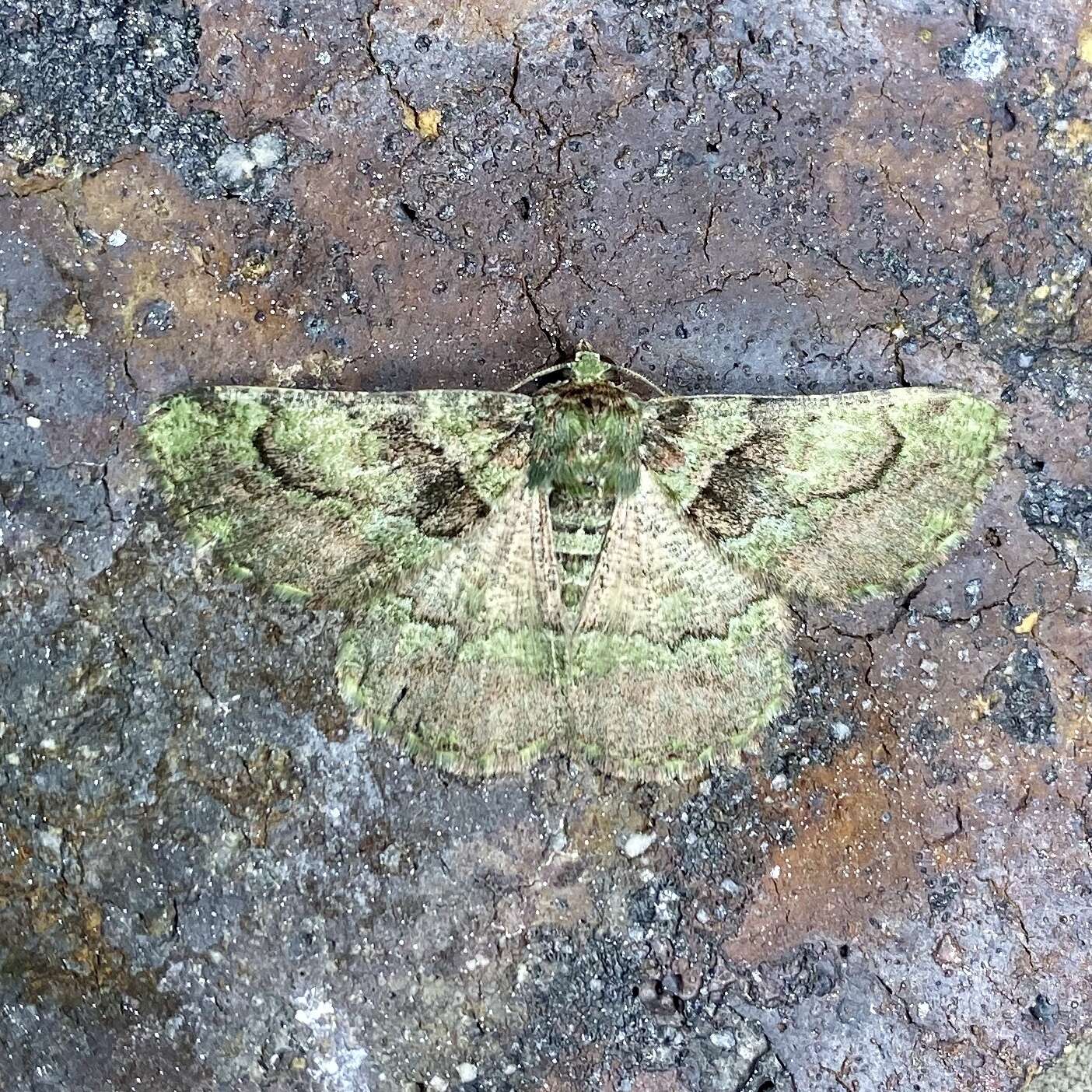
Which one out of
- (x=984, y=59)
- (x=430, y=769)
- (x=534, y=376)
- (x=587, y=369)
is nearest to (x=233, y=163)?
(x=534, y=376)

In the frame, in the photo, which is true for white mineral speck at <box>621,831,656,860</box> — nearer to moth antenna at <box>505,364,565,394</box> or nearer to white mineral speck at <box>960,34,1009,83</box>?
→ moth antenna at <box>505,364,565,394</box>

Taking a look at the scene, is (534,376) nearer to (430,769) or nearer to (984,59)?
(430,769)

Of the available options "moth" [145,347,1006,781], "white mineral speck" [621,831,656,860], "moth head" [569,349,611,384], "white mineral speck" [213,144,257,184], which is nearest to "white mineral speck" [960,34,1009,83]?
"moth" [145,347,1006,781]

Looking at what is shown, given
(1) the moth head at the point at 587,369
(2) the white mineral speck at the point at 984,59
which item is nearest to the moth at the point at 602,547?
(1) the moth head at the point at 587,369

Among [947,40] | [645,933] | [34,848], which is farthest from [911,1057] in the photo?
[947,40]

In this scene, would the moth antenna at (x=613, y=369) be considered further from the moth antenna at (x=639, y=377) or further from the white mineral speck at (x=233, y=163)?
the white mineral speck at (x=233, y=163)

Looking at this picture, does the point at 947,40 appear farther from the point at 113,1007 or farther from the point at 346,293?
the point at 113,1007
